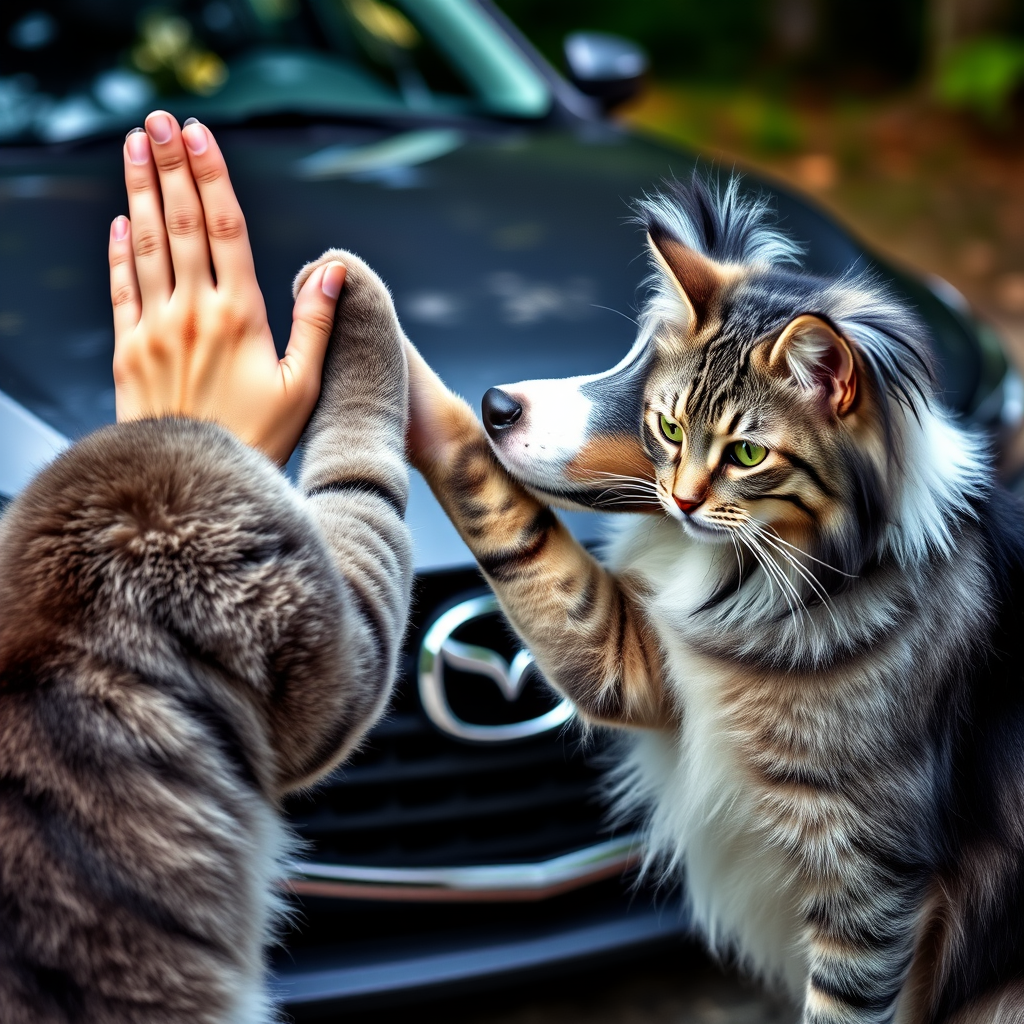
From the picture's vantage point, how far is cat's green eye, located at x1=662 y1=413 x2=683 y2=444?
1.40 meters

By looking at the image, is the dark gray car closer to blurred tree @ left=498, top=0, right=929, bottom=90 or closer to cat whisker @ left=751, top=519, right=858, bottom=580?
cat whisker @ left=751, top=519, right=858, bottom=580

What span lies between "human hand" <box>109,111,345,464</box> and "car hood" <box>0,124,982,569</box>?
2.27 ft

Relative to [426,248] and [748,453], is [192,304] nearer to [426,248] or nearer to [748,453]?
[748,453]

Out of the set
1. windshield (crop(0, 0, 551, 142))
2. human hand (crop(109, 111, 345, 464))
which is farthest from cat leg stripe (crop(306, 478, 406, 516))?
windshield (crop(0, 0, 551, 142))

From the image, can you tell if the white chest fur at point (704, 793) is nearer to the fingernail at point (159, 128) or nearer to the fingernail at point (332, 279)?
the fingernail at point (332, 279)

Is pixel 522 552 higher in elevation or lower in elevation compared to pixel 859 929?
higher


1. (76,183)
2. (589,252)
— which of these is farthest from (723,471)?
(76,183)

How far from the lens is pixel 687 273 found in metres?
1.44

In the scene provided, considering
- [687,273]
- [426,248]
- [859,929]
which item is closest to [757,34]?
[426,248]

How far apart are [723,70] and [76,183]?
7.93 metres

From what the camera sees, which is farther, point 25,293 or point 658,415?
point 25,293

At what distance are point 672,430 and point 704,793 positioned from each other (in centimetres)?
50

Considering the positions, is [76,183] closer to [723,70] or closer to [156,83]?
[156,83]

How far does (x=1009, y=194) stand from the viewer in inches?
309
